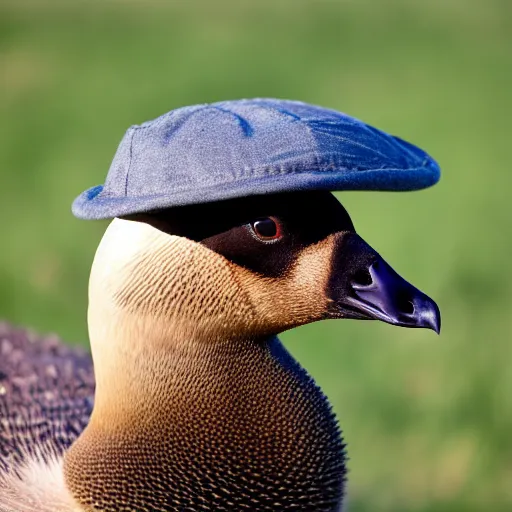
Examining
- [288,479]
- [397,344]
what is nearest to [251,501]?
[288,479]

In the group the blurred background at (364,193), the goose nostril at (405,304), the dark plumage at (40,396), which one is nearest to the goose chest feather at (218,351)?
the goose nostril at (405,304)

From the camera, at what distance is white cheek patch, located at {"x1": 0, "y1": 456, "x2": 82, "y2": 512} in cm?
264

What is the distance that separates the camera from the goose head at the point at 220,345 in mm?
2387

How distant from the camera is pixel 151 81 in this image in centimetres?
1055

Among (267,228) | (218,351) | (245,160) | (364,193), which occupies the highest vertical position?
(364,193)

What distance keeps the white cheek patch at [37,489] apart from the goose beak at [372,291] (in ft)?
2.76

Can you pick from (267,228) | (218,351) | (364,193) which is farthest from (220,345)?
(364,193)

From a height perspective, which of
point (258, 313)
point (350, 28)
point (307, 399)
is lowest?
point (307, 399)

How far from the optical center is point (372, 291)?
7.80 ft

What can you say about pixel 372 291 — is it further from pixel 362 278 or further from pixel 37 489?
pixel 37 489

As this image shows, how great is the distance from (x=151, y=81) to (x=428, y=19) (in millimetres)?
4016

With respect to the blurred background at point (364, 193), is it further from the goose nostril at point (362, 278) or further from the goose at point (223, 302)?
the goose nostril at point (362, 278)

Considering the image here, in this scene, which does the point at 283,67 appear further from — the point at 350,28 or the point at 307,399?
the point at 307,399

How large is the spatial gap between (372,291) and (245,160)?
1.33 feet
